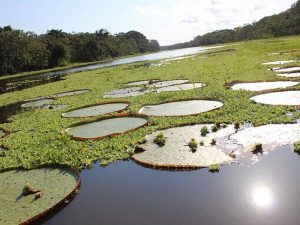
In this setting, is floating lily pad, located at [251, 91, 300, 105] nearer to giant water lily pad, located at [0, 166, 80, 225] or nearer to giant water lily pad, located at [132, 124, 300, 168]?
giant water lily pad, located at [132, 124, 300, 168]

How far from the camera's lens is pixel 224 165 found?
6.88 m

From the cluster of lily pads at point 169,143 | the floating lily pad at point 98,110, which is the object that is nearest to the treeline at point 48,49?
the floating lily pad at point 98,110

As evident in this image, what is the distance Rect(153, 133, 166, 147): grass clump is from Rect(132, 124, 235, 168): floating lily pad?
0.08 metres

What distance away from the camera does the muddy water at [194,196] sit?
16.9ft

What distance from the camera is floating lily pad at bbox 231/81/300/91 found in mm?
13367

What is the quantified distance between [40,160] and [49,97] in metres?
11.9

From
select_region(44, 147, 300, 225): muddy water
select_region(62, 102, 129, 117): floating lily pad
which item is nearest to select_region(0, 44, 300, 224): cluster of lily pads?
select_region(44, 147, 300, 225): muddy water

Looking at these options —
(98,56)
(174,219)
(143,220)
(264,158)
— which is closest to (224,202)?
(174,219)

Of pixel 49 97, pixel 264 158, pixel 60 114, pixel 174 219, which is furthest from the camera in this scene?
pixel 49 97

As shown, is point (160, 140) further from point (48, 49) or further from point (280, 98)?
point (48, 49)

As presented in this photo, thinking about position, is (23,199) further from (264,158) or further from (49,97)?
(49,97)

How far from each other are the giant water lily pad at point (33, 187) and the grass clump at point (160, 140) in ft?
7.06

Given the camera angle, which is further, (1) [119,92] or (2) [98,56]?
(2) [98,56]

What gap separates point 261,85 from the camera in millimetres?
14180
